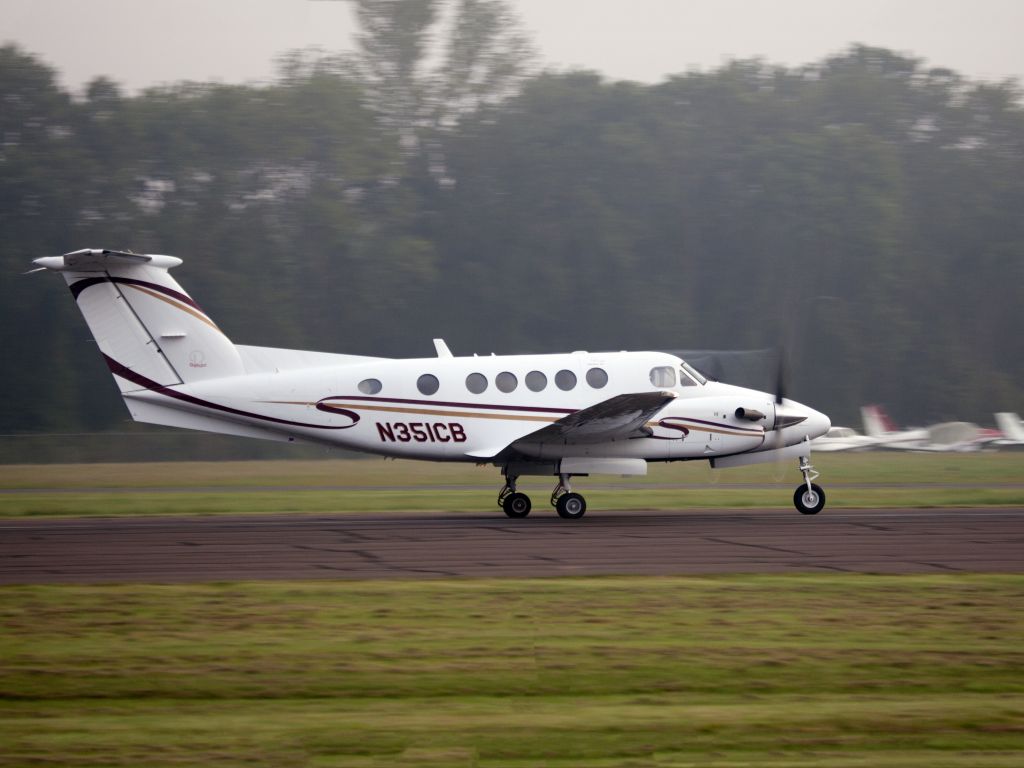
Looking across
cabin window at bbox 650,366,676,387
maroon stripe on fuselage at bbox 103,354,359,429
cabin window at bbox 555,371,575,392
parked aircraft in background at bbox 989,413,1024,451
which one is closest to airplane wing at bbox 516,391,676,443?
cabin window at bbox 650,366,676,387

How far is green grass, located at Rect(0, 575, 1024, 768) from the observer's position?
753cm

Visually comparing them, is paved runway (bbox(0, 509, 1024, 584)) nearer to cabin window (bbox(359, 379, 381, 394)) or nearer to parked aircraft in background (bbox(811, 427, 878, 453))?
cabin window (bbox(359, 379, 381, 394))

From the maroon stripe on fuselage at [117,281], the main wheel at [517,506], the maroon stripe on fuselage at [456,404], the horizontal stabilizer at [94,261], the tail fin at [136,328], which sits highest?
the horizontal stabilizer at [94,261]

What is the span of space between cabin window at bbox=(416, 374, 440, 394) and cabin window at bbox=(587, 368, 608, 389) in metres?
2.80

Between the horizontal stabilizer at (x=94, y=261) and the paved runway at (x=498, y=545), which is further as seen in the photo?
the horizontal stabilizer at (x=94, y=261)

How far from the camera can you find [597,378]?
2219cm

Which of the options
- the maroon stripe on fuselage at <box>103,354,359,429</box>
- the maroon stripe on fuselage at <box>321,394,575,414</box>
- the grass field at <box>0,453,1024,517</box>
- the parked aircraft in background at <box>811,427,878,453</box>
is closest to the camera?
the maroon stripe on fuselage at <box>103,354,359,429</box>

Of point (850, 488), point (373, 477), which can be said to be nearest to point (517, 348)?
point (373, 477)

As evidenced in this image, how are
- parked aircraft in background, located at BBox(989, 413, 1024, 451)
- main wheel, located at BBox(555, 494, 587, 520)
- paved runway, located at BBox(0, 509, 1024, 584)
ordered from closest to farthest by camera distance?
paved runway, located at BBox(0, 509, 1024, 584) < main wheel, located at BBox(555, 494, 587, 520) < parked aircraft in background, located at BBox(989, 413, 1024, 451)

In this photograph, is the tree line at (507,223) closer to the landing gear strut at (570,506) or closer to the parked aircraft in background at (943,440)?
the parked aircraft in background at (943,440)

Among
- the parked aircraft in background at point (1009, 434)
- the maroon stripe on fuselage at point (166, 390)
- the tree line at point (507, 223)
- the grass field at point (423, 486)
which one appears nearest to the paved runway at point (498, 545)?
the maroon stripe on fuselage at point (166, 390)

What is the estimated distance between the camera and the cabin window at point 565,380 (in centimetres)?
→ 2209

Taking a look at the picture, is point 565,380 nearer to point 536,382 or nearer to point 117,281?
point 536,382

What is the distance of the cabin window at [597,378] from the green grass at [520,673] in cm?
872
